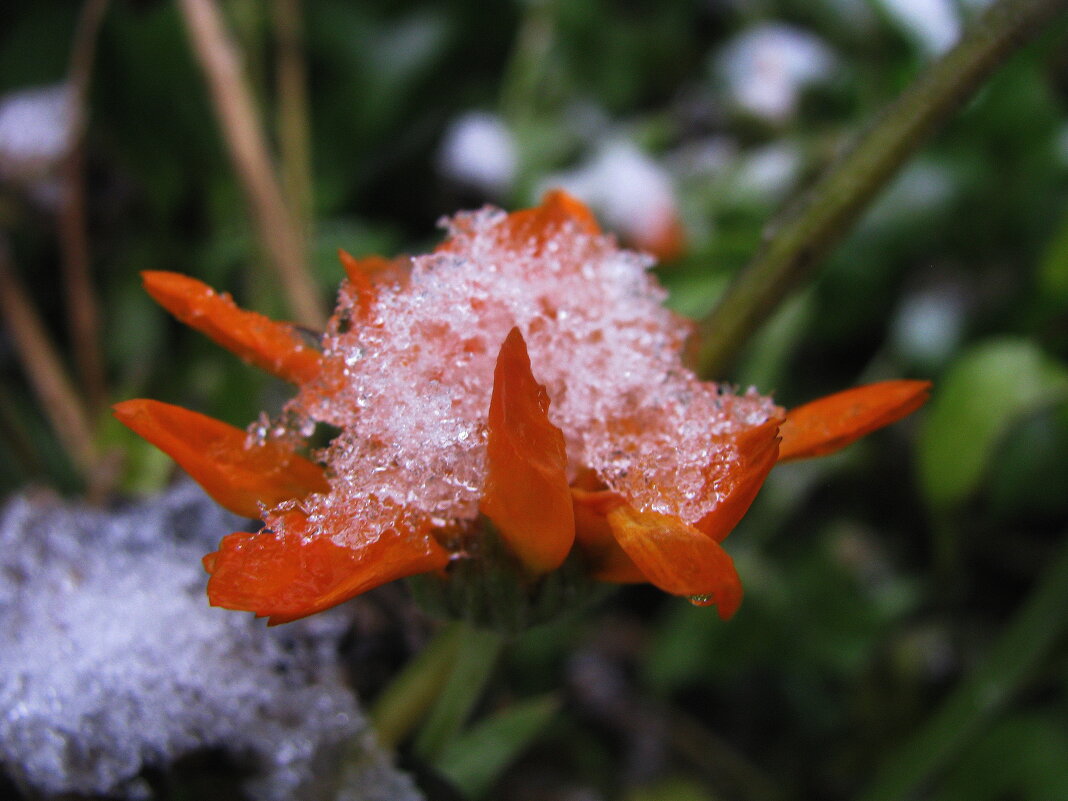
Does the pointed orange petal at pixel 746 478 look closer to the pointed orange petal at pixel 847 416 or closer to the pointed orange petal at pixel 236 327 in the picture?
the pointed orange petal at pixel 847 416

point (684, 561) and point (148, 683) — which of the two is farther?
point (148, 683)

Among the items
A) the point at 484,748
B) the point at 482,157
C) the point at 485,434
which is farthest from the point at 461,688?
the point at 482,157

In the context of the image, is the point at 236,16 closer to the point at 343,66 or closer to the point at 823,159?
the point at 343,66

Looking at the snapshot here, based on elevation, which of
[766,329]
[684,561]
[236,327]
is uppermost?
[766,329]

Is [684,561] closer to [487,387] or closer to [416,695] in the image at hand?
[487,387]

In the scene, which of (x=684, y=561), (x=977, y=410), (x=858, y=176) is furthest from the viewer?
(x=977, y=410)

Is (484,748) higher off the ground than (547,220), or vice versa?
(547,220)
